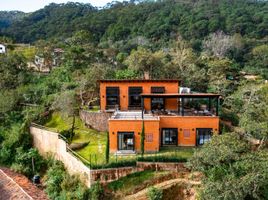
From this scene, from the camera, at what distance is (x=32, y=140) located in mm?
34531

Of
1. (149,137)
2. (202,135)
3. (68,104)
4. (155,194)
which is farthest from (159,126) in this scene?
(68,104)

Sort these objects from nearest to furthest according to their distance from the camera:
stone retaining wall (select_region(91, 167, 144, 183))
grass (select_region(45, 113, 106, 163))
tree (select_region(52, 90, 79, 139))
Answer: stone retaining wall (select_region(91, 167, 144, 183)), grass (select_region(45, 113, 106, 163)), tree (select_region(52, 90, 79, 139))

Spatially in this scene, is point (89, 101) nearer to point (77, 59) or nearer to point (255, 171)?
point (77, 59)

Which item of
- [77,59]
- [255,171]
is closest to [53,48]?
[77,59]

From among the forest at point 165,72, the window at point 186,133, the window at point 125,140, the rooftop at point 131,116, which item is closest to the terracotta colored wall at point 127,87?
the rooftop at point 131,116

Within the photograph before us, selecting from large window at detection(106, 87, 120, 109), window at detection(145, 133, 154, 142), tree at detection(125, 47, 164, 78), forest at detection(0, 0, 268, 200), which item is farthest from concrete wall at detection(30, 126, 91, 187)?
tree at detection(125, 47, 164, 78)

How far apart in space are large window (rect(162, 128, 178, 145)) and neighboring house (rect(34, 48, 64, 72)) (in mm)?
30091

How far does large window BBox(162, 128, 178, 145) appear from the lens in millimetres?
29016

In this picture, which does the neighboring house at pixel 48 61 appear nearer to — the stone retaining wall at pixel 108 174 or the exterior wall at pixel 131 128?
the exterior wall at pixel 131 128

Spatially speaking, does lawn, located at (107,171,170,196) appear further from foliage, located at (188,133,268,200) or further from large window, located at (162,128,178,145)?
large window, located at (162,128,178,145)

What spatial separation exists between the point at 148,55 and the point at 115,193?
63.4ft

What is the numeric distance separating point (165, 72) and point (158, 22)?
41829 millimetres

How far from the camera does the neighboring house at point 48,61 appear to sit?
5497 cm

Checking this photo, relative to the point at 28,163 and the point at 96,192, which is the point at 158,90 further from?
the point at 28,163
